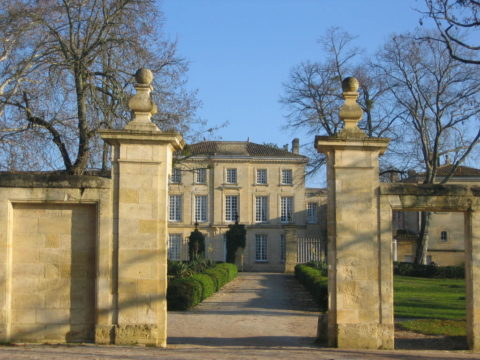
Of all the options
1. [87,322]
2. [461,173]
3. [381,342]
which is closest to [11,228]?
[87,322]

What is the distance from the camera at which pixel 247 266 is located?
49.7m

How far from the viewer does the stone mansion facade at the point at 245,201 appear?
51.5m

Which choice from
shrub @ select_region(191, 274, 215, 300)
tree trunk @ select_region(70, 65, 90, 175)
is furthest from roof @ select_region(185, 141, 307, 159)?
tree trunk @ select_region(70, 65, 90, 175)

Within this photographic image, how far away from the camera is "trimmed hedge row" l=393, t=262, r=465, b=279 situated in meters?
32.7

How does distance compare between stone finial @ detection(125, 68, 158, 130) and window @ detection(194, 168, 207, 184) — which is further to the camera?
window @ detection(194, 168, 207, 184)

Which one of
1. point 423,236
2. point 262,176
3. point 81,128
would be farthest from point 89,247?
point 262,176

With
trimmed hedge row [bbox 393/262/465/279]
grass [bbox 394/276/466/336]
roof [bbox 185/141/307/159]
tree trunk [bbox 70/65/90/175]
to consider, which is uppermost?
roof [bbox 185/141/307/159]

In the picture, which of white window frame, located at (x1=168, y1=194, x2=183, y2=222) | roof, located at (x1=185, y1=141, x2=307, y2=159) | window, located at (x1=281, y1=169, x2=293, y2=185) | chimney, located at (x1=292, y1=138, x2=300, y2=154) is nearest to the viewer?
white window frame, located at (x1=168, y1=194, x2=183, y2=222)

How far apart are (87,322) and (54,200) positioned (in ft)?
6.12

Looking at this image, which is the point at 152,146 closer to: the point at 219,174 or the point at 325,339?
the point at 325,339

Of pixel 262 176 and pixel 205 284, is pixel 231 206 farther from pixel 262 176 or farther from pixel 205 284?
pixel 205 284

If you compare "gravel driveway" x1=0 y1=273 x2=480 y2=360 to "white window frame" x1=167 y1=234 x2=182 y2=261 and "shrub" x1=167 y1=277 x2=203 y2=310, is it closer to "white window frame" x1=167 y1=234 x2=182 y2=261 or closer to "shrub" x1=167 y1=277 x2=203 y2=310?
"shrub" x1=167 y1=277 x2=203 y2=310

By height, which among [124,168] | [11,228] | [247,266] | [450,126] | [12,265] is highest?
[450,126]

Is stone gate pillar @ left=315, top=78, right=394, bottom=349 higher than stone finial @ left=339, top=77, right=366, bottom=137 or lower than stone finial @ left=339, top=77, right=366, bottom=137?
lower
